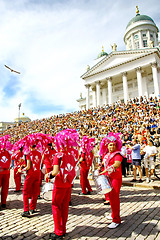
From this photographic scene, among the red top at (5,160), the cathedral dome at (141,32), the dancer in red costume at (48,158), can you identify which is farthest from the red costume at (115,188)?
the cathedral dome at (141,32)

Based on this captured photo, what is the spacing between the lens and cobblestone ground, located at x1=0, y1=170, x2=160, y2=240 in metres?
3.35

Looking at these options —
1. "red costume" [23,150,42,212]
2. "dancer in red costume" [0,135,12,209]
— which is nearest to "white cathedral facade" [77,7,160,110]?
"dancer in red costume" [0,135,12,209]

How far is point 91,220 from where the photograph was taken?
4012mm

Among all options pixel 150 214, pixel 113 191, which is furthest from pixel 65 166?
pixel 150 214

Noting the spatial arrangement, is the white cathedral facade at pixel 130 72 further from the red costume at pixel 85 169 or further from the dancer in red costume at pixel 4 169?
the dancer in red costume at pixel 4 169

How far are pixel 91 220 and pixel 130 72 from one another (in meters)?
38.6

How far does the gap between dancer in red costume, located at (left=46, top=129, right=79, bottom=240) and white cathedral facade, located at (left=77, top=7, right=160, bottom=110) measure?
32.1m

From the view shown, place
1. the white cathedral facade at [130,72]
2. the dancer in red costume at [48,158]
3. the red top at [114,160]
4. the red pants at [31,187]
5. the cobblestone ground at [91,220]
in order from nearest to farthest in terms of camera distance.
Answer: the cobblestone ground at [91,220] → the red top at [114,160] → the red pants at [31,187] → the dancer in red costume at [48,158] → the white cathedral facade at [130,72]

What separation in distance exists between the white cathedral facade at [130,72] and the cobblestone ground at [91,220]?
30415 millimetres

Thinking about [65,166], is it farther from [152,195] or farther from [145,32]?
[145,32]

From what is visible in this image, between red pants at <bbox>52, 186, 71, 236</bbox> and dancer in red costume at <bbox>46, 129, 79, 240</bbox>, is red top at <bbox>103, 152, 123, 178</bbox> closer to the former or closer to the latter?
dancer in red costume at <bbox>46, 129, 79, 240</bbox>

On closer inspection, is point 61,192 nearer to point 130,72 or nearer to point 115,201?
point 115,201

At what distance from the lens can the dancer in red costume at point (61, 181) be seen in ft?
10.4

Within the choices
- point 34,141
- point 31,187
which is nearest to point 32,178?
point 31,187
